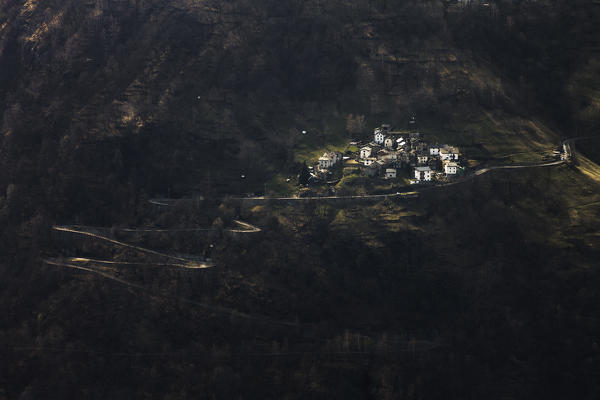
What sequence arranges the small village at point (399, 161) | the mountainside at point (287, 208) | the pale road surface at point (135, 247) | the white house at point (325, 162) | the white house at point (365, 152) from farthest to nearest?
1. the white house at point (365, 152)
2. the white house at point (325, 162)
3. the small village at point (399, 161)
4. the pale road surface at point (135, 247)
5. the mountainside at point (287, 208)

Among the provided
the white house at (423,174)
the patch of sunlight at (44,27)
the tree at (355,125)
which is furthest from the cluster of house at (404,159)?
the patch of sunlight at (44,27)

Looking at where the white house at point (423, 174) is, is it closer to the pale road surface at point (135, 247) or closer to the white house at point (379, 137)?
the white house at point (379, 137)

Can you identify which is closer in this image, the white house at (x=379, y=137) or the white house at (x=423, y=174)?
the white house at (x=423, y=174)

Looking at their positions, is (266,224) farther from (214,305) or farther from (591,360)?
(591,360)

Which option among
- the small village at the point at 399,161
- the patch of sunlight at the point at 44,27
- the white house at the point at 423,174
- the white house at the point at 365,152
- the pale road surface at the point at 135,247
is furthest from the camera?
the patch of sunlight at the point at 44,27

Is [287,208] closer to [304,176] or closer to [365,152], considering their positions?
[304,176]

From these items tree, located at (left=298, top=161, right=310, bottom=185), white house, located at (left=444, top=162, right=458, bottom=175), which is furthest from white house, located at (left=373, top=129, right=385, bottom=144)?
tree, located at (left=298, top=161, right=310, bottom=185)

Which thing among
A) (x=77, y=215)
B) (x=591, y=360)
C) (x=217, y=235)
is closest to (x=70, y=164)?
(x=77, y=215)
